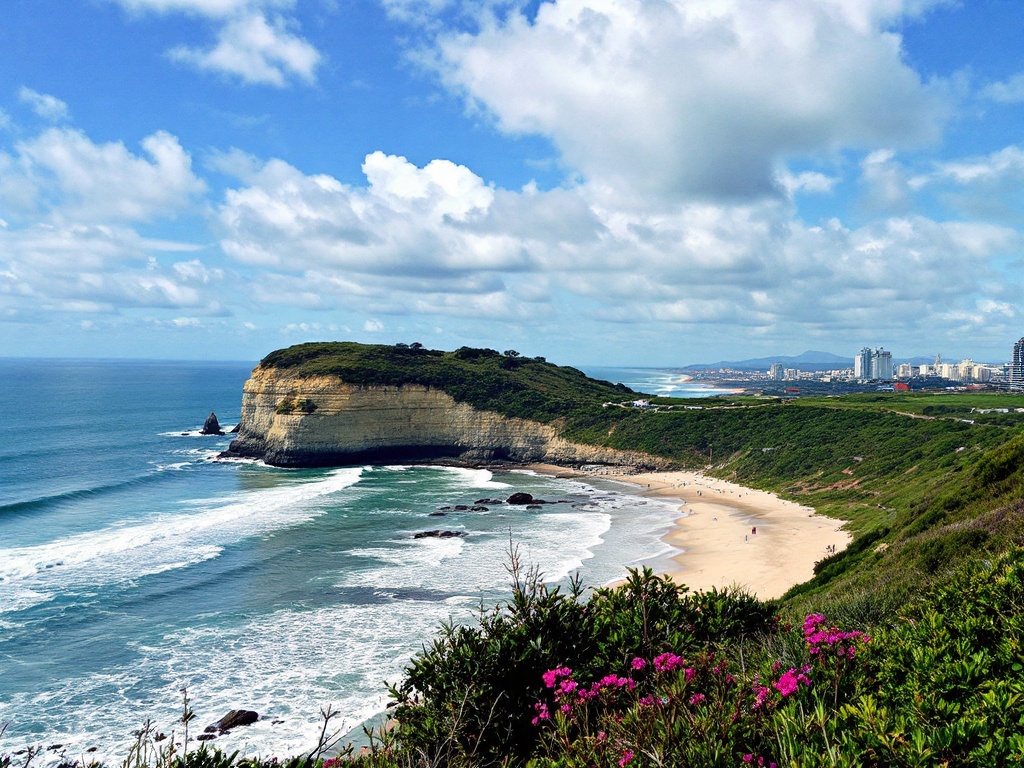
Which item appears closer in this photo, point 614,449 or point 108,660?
point 108,660

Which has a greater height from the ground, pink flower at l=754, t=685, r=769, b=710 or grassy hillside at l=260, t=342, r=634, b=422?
grassy hillside at l=260, t=342, r=634, b=422

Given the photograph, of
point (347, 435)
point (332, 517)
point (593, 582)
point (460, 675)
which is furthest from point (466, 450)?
point (460, 675)

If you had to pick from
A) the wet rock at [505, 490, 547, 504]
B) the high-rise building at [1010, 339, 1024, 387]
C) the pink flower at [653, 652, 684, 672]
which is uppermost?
the high-rise building at [1010, 339, 1024, 387]

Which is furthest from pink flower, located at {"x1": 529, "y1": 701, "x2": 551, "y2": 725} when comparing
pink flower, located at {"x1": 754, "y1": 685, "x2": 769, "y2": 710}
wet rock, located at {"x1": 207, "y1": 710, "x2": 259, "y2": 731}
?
wet rock, located at {"x1": 207, "y1": 710, "x2": 259, "y2": 731}

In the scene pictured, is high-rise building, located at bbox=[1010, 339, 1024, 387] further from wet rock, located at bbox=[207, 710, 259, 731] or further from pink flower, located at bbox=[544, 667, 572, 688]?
pink flower, located at bbox=[544, 667, 572, 688]

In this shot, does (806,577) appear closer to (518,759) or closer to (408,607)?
(408,607)

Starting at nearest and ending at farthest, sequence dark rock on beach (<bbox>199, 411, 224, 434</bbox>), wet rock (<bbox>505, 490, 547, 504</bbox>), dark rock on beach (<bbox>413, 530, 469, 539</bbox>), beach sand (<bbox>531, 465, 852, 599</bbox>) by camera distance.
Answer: beach sand (<bbox>531, 465, 852, 599</bbox>) < dark rock on beach (<bbox>413, 530, 469, 539</bbox>) < wet rock (<bbox>505, 490, 547, 504</bbox>) < dark rock on beach (<bbox>199, 411, 224, 434</bbox>)

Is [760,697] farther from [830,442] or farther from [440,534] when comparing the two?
[830,442]
